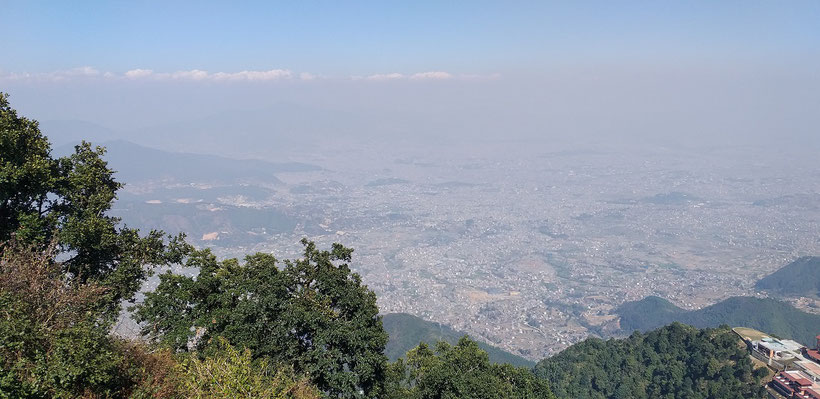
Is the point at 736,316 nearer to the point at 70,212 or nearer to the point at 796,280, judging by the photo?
the point at 796,280

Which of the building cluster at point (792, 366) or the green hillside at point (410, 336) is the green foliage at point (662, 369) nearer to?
the building cluster at point (792, 366)

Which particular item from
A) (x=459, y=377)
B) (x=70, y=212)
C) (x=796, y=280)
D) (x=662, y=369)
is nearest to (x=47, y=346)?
(x=70, y=212)

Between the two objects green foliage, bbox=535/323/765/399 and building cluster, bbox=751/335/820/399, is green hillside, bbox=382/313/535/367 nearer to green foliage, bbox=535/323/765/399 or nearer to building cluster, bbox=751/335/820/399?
green foliage, bbox=535/323/765/399

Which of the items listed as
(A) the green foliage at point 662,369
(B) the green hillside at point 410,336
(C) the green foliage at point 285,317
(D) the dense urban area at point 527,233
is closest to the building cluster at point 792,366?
(A) the green foliage at point 662,369

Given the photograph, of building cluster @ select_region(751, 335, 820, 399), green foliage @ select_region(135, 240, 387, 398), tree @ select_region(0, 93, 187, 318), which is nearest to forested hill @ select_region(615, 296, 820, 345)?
building cluster @ select_region(751, 335, 820, 399)

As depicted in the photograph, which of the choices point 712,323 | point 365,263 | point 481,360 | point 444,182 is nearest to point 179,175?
point 444,182

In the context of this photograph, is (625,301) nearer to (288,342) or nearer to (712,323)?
(712,323)
